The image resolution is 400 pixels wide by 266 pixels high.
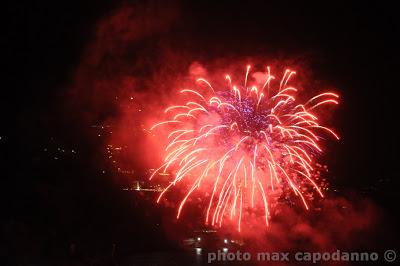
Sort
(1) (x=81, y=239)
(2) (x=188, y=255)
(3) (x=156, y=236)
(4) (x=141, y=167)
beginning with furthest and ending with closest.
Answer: (4) (x=141, y=167) → (3) (x=156, y=236) → (1) (x=81, y=239) → (2) (x=188, y=255)

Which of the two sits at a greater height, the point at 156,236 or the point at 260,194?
the point at 260,194

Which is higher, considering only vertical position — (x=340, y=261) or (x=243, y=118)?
(x=243, y=118)

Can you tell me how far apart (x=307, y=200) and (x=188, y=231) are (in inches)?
175

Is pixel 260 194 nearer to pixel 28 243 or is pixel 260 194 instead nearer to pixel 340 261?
pixel 340 261

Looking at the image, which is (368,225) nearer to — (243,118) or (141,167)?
(243,118)

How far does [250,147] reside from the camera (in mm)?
13875

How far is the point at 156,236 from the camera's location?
54.2 ft

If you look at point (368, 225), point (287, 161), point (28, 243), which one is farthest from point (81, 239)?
point (368, 225)

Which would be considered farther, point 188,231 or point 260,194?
point 188,231

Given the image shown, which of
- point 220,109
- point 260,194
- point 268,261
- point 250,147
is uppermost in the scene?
point 220,109

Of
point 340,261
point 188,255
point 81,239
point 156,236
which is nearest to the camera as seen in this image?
point 340,261

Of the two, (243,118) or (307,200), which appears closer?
(243,118)

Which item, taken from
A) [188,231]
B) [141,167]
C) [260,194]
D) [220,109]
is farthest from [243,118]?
A: [141,167]

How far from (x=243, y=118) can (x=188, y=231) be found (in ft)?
17.6
